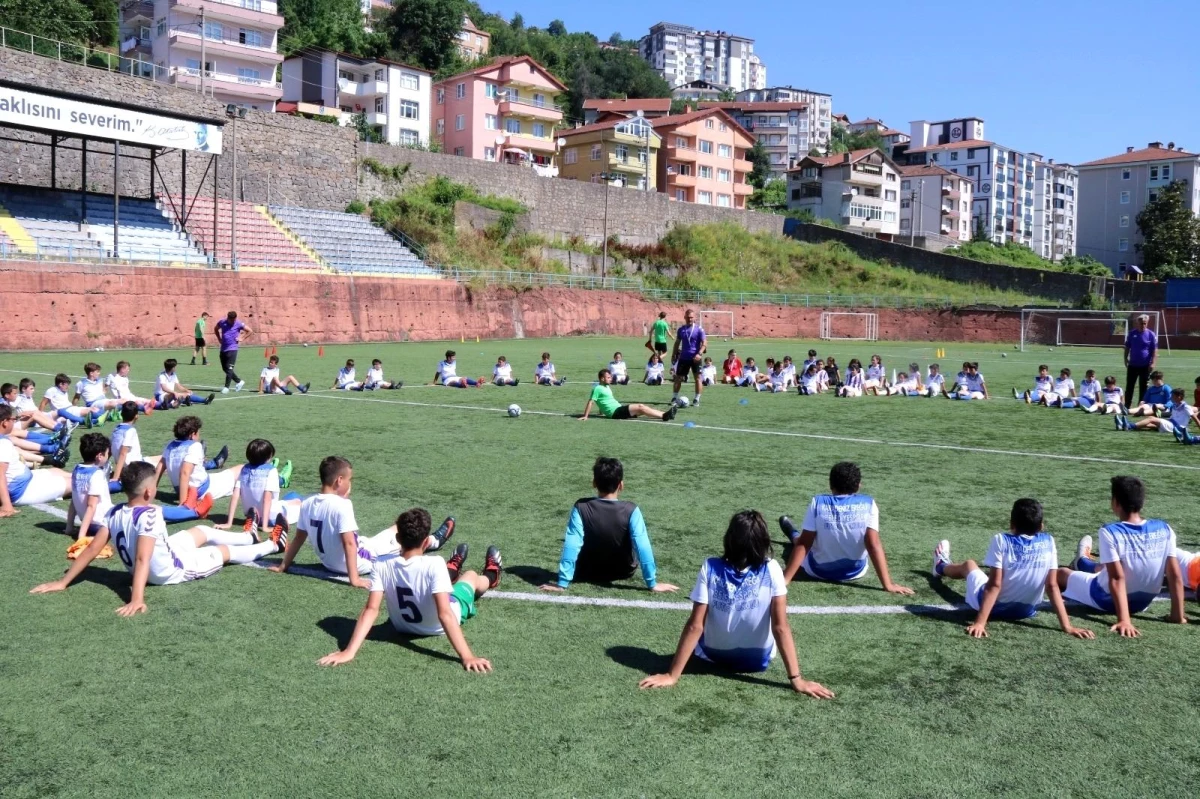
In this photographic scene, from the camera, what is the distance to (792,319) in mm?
58156

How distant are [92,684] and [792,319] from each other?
54.9 metres

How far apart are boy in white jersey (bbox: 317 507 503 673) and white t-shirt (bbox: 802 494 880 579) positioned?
2772mm

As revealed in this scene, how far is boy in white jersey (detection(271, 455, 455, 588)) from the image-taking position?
7.31m

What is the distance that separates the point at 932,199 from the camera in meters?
118

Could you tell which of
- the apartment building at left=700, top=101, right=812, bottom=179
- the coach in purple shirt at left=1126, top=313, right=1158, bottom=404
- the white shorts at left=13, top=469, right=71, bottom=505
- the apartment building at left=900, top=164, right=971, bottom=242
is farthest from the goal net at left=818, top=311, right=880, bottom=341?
the apartment building at left=700, top=101, right=812, bottom=179

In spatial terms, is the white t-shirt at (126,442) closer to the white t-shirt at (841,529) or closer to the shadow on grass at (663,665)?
the shadow on grass at (663,665)

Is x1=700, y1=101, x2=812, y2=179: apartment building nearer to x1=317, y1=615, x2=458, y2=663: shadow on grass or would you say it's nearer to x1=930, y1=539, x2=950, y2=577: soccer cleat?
x1=930, y1=539, x2=950, y2=577: soccer cleat

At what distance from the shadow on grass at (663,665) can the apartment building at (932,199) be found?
380 ft

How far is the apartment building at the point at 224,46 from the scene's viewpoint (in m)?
71.2

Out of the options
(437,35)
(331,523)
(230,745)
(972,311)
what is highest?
(437,35)

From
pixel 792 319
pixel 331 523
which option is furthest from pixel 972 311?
pixel 331 523

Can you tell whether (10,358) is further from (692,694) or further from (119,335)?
(692,694)

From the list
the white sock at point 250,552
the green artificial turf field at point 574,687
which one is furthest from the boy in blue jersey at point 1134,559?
the white sock at point 250,552

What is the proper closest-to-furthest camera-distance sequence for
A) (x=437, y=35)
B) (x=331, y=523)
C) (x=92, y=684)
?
(x=92, y=684)
(x=331, y=523)
(x=437, y=35)
